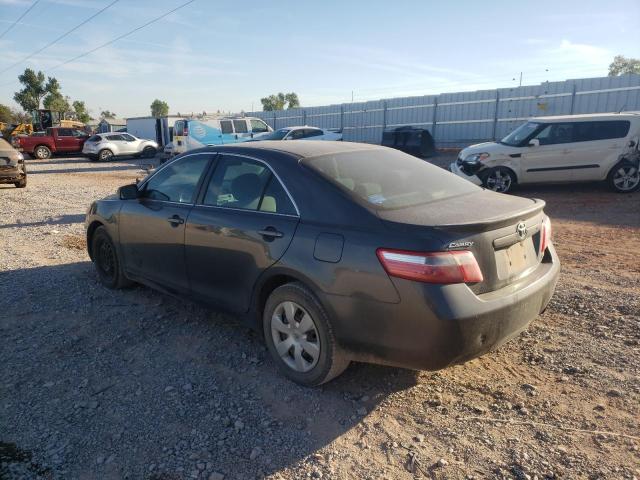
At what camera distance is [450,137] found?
21.7 meters

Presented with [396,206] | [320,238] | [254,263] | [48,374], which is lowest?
[48,374]

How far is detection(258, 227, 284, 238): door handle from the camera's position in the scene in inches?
126

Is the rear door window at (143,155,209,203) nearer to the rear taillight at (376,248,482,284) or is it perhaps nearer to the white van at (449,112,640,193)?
the rear taillight at (376,248,482,284)

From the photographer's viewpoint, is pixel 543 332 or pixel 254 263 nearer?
pixel 254 263

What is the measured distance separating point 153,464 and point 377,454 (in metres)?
1.21

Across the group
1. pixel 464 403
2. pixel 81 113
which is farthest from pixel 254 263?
pixel 81 113

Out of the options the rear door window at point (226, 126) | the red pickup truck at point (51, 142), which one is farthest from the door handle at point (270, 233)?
the red pickup truck at point (51, 142)

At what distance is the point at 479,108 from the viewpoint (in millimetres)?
20531

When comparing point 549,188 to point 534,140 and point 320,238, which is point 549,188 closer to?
point 534,140

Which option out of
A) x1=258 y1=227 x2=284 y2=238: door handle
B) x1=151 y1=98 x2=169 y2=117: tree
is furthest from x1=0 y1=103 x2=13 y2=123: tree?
x1=258 y1=227 x2=284 y2=238: door handle

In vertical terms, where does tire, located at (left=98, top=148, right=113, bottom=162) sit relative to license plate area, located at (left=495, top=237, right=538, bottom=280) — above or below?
below

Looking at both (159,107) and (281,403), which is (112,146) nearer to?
(281,403)

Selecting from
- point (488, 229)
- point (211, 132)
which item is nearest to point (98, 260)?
point (488, 229)

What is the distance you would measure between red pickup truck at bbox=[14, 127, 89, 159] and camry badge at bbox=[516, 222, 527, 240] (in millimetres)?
30251
